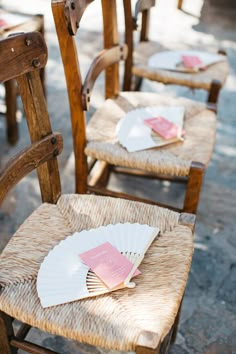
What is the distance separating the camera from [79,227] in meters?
1.22

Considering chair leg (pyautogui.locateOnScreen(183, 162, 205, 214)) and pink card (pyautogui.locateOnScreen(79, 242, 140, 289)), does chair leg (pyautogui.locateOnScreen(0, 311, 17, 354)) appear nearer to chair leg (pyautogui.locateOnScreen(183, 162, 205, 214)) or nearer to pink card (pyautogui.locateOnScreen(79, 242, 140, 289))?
pink card (pyautogui.locateOnScreen(79, 242, 140, 289))

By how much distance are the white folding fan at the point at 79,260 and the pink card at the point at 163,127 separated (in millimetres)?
454

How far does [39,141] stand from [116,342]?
19.6 inches

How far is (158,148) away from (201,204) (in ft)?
1.82

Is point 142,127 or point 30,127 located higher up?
point 30,127

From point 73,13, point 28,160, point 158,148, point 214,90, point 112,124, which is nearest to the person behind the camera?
point 28,160

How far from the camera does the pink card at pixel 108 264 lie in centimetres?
105

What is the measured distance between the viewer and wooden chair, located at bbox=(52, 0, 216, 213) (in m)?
1.36

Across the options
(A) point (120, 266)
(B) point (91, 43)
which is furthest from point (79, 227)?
(B) point (91, 43)

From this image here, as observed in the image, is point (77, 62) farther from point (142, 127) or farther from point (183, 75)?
point (183, 75)

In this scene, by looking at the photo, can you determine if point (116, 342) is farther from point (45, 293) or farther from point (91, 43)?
point (91, 43)

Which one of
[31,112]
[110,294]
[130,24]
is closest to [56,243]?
[110,294]

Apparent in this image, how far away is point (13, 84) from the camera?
6.77 ft

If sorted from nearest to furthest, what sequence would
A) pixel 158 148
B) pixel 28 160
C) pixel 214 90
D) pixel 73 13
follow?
pixel 28 160 → pixel 73 13 → pixel 158 148 → pixel 214 90
